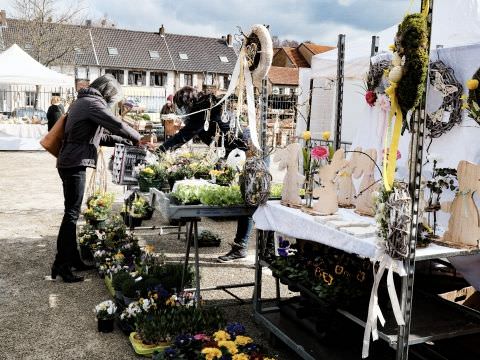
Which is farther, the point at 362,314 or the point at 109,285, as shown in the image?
the point at 109,285

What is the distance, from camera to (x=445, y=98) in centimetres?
538

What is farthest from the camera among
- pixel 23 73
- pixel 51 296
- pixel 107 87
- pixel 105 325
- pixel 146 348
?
pixel 23 73

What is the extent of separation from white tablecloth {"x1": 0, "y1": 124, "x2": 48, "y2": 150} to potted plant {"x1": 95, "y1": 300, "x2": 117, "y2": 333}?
45.5ft

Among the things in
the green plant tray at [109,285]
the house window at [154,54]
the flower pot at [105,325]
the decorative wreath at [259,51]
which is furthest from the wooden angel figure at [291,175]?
the house window at [154,54]

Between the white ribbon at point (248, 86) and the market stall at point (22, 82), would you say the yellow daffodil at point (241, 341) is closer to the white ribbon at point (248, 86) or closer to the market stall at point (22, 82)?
the white ribbon at point (248, 86)


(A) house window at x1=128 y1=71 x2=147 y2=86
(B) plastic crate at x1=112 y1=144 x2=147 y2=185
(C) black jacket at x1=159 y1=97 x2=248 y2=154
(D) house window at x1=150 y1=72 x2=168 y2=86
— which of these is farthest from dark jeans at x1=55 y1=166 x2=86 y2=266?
(D) house window at x1=150 y1=72 x2=168 y2=86

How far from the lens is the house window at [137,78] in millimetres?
43750

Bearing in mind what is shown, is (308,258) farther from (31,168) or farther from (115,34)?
(115,34)

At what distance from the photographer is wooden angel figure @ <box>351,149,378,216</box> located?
3412 millimetres

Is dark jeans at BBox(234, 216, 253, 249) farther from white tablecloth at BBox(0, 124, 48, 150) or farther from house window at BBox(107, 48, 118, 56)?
house window at BBox(107, 48, 118, 56)

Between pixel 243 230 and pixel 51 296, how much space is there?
1882mm

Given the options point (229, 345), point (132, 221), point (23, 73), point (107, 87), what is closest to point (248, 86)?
point (107, 87)

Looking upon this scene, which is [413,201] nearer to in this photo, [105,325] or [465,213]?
[465,213]

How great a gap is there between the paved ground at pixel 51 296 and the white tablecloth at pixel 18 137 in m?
9.28
